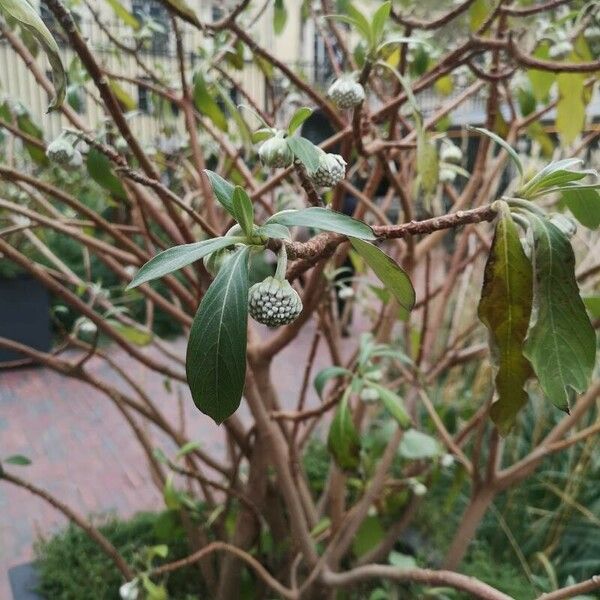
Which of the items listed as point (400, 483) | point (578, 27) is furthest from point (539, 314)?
point (400, 483)

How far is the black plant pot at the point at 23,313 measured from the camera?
9.80ft

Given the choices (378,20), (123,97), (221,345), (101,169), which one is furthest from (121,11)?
(221,345)

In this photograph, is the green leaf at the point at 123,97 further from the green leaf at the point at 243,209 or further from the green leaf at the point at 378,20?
the green leaf at the point at 243,209

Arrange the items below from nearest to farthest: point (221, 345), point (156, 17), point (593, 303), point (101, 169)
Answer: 1. point (221, 345)
2. point (593, 303)
3. point (101, 169)
4. point (156, 17)

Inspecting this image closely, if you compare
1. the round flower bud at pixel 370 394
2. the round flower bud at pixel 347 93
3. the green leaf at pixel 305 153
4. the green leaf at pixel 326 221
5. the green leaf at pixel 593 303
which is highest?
the round flower bud at pixel 347 93

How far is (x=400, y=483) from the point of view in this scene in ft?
4.59

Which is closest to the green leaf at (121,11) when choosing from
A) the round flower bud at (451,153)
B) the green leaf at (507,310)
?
the round flower bud at (451,153)

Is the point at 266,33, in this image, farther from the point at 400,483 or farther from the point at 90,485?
the point at 400,483

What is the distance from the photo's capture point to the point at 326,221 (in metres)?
0.39

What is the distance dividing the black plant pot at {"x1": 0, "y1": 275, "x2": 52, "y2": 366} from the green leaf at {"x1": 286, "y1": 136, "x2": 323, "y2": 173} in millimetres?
2776

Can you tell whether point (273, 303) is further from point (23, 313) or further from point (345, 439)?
point (23, 313)

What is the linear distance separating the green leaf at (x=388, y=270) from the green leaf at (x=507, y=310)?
6 centimetres

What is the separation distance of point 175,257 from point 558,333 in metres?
0.27

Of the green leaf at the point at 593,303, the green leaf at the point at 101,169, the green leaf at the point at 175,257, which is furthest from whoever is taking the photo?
the green leaf at the point at 101,169
